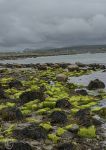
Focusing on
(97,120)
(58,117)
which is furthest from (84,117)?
(58,117)

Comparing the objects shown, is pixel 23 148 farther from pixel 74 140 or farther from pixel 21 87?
pixel 21 87

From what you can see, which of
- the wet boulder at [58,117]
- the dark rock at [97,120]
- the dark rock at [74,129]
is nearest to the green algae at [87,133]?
the dark rock at [74,129]

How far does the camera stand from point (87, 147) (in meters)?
10.5

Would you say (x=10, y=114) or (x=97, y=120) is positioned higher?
(x=10, y=114)

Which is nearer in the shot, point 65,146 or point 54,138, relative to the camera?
point 65,146

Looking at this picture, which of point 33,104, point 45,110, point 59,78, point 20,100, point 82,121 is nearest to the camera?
point 82,121

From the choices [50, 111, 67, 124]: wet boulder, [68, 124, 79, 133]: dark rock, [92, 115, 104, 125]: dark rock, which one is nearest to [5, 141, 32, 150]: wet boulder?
[68, 124, 79, 133]: dark rock

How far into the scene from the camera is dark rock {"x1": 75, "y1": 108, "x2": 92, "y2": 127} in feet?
42.2

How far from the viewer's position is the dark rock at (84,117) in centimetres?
1287

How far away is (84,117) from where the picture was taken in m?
13.5

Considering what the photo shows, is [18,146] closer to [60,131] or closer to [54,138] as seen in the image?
[54,138]

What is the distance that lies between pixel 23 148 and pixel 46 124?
9.07 feet

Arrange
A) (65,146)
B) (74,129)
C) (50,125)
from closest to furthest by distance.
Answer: (65,146) → (74,129) → (50,125)

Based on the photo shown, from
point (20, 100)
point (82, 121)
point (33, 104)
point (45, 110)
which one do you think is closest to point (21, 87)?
point (20, 100)
